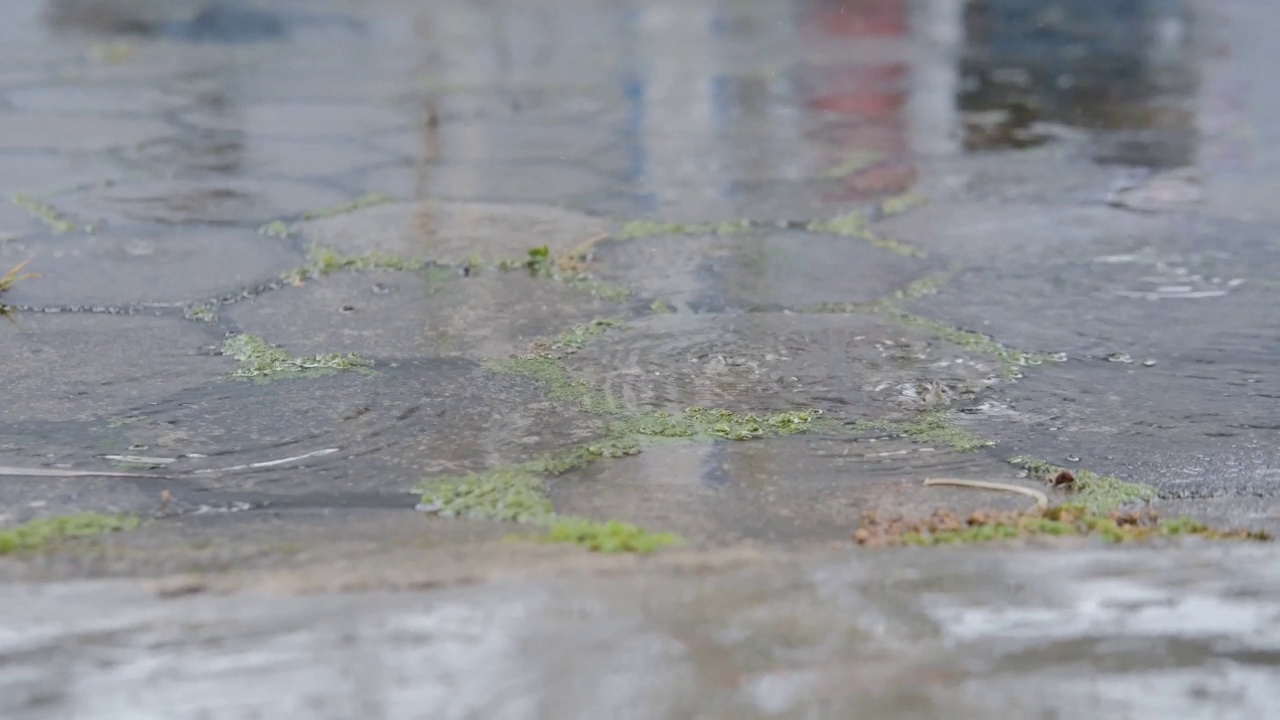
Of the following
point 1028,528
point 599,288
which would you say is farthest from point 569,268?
point 1028,528

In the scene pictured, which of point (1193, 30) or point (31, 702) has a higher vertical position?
point (1193, 30)

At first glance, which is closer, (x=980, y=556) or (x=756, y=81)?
(x=980, y=556)

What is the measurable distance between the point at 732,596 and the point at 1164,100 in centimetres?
453

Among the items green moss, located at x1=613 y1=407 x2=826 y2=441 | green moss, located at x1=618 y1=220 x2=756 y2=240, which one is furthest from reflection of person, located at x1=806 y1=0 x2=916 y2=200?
green moss, located at x1=613 y1=407 x2=826 y2=441

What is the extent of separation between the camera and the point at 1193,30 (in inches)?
310

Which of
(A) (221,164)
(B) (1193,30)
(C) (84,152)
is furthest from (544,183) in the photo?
(B) (1193,30)

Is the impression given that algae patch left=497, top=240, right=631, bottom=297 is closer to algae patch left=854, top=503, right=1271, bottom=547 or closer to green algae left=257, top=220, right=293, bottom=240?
green algae left=257, top=220, right=293, bottom=240

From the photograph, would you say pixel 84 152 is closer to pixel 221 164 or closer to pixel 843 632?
pixel 221 164

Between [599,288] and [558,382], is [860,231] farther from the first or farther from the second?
[558,382]

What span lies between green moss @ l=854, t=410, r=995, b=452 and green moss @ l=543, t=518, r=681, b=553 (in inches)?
22.2

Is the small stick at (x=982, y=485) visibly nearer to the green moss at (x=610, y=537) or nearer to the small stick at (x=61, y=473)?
the green moss at (x=610, y=537)

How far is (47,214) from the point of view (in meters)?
3.18

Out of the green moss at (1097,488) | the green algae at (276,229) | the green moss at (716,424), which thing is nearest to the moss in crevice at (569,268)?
the green algae at (276,229)

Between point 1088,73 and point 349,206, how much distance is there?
13.2 ft
